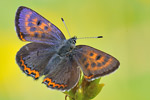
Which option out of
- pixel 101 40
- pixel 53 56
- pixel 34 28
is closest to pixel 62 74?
pixel 53 56

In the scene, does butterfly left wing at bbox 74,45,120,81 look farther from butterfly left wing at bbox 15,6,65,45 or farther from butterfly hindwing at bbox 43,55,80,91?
butterfly left wing at bbox 15,6,65,45

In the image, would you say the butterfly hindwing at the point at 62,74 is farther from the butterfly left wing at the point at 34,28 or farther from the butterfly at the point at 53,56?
the butterfly left wing at the point at 34,28

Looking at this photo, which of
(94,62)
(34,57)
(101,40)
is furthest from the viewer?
(101,40)

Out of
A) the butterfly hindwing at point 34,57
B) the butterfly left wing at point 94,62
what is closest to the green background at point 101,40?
the butterfly hindwing at point 34,57

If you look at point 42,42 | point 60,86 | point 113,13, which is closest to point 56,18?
point 113,13

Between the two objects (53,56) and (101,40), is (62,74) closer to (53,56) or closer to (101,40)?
(53,56)

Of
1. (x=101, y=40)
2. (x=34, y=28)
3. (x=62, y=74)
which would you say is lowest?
(x=101, y=40)

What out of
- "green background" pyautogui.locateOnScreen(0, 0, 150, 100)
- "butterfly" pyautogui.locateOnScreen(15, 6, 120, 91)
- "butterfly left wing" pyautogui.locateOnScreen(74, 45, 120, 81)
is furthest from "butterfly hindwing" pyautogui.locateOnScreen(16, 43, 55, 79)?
"green background" pyautogui.locateOnScreen(0, 0, 150, 100)
